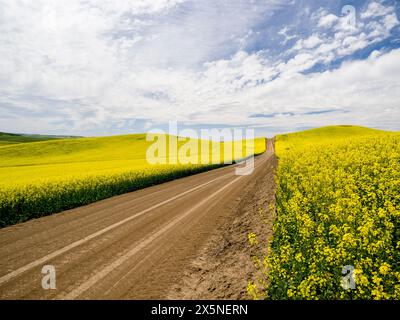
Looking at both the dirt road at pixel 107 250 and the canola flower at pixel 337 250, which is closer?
the canola flower at pixel 337 250

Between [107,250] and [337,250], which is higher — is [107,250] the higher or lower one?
the lower one

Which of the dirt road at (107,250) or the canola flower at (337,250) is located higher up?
the canola flower at (337,250)

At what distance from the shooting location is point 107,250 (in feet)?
21.3

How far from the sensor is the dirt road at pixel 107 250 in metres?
4.83

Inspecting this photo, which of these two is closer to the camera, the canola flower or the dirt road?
the canola flower

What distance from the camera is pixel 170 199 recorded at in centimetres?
1299

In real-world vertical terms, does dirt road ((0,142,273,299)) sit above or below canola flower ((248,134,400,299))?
below

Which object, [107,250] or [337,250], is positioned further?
[107,250]

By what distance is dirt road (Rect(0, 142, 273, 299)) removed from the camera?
4828mm
